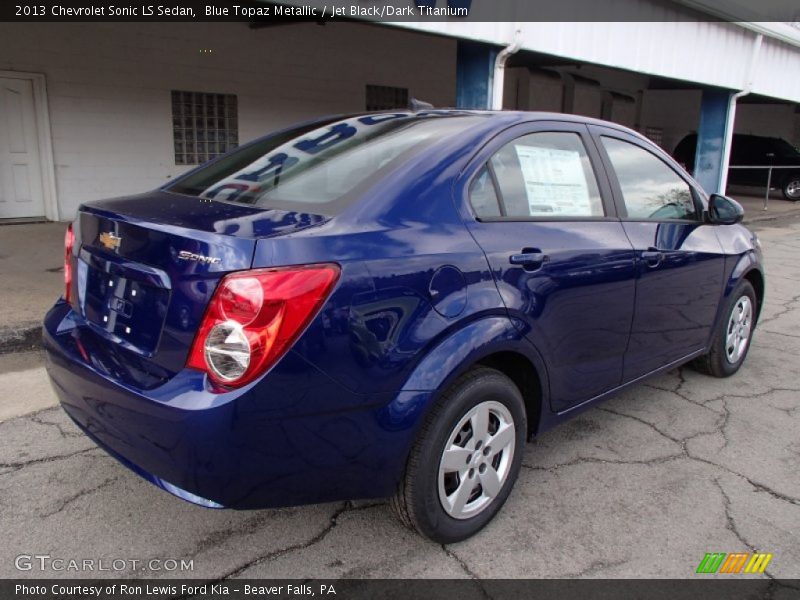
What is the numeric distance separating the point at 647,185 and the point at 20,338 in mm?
4410

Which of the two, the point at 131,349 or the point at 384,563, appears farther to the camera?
the point at 384,563

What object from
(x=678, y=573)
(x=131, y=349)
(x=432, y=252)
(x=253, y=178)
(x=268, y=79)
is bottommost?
(x=678, y=573)

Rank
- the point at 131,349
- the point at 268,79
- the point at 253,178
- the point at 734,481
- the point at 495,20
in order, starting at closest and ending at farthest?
the point at 131,349, the point at 253,178, the point at 734,481, the point at 495,20, the point at 268,79

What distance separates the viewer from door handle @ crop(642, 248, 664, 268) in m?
3.21

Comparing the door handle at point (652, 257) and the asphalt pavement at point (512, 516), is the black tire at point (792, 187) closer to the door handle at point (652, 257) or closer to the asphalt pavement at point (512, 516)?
the asphalt pavement at point (512, 516)

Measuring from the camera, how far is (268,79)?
448 inches

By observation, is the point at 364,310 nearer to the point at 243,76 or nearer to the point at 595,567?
the point at 595,567

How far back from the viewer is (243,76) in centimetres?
1105

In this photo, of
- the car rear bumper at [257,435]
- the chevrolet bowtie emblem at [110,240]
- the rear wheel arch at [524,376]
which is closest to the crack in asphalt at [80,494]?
the car rear bumper at [257,435]

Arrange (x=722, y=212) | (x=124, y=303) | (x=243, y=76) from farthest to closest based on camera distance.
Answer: (x=243, y=76) → (x=722, y=212) → (x=124, y=303)

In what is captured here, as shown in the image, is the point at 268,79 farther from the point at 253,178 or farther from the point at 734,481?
the point at 734,481

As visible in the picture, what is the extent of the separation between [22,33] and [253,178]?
8.30 meters

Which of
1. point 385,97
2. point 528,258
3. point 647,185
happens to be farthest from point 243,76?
point 528,258

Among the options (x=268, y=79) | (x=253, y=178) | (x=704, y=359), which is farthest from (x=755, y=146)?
(x=253, y=178)
